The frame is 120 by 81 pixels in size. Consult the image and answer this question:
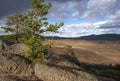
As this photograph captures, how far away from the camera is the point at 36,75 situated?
89.0ft

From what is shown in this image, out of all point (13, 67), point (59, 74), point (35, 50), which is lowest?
point (59, 74)

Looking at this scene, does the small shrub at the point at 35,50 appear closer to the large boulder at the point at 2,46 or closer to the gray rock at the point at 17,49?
the gray rock at the point at 17,49

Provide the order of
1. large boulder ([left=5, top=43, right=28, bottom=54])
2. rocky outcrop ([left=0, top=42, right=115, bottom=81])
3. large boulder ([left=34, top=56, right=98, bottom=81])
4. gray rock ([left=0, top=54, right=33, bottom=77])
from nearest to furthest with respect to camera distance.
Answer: large boulder ([left=34, top=56, right=98, bottom=81]) → rocky outcrop ([left=0, top=42, right=115, bottom=81]) → gray rock ([left=0, top=54, right=33, bottom=77]) → large boulder ([left=5, top=43, right=28, bottom=54])

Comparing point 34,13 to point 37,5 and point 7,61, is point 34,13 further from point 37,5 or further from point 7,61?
point 7,61

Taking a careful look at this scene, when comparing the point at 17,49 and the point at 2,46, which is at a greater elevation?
the point at 2,46

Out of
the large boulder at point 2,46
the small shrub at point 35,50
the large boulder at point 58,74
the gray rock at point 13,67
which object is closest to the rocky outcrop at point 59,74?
the large boulder at point 58,74

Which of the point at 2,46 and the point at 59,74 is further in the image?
the point at 2,46

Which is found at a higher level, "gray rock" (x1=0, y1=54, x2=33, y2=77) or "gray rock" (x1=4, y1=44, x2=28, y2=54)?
"gray rock" (x1=4, y1=44, x2=28, y2=54)

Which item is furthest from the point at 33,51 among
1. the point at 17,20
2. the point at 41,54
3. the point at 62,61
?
the point at 17,20

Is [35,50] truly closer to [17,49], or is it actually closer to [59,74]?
[17,49]

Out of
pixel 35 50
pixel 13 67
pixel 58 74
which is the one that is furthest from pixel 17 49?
pixel 58 74

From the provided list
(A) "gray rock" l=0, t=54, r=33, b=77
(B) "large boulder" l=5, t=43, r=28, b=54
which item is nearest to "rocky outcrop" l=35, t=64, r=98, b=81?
(A) "gray rock" l=0, t=54, r=33, b=77

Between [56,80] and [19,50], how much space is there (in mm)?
9068

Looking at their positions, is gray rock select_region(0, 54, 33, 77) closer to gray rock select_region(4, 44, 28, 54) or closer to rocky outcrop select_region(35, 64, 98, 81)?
rocky outcrop select_region(35, 64, 98, 81)
